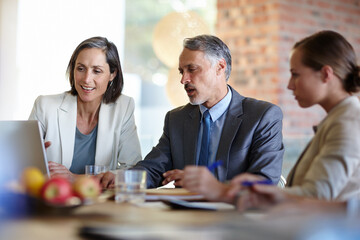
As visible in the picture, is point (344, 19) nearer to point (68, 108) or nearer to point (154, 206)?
point (68, 108)

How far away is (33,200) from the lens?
1351 millimetres

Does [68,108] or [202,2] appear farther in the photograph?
[202,2]

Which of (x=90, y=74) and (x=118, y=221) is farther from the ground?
(x=90, y=74)

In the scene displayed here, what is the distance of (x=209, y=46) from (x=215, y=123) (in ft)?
1.22

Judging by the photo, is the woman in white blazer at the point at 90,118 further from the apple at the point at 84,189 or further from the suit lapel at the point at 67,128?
the apple at the point at 84,189

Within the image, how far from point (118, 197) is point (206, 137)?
791mm

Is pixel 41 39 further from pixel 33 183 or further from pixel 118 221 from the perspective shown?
pixel 118 221

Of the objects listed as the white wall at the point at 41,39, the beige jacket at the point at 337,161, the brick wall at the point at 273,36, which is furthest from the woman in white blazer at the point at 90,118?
the white wall at the point at 41,39

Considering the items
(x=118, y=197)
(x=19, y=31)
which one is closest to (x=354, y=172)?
(x=118, y=197)

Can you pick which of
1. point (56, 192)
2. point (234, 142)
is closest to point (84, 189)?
point (56, 192)

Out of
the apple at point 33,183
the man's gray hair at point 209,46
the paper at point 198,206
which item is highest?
the man's gray hair at point 209,46

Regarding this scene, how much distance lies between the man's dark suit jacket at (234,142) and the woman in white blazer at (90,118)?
238 millimetres

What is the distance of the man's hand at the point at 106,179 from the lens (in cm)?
202

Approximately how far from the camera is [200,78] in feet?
7.97
